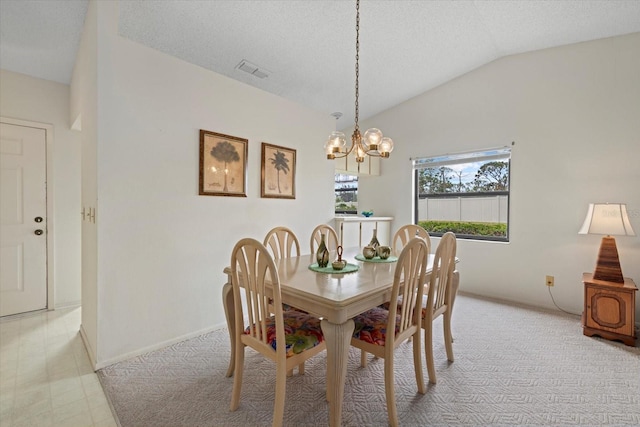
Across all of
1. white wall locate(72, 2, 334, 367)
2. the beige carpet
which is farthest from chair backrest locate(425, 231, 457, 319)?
white wall locate(72, 2, 334, 367)

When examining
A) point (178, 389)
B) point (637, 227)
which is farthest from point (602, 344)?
point (178, 389)

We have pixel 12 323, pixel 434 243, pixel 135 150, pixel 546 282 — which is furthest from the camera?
pixel 434 243

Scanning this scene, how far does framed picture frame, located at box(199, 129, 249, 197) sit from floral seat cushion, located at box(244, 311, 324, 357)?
1422 millimetres

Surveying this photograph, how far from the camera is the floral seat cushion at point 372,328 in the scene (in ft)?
5.42

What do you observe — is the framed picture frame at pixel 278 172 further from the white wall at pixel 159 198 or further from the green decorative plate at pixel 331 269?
the green decorative plate at pixel 331 269

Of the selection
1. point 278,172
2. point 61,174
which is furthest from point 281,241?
point 61,174

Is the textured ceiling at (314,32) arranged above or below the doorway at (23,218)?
above

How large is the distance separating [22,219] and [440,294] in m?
4.05

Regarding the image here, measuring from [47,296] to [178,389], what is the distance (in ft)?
7.98

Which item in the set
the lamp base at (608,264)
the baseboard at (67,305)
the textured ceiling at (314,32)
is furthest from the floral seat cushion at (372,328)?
the baseboard at (67,305)

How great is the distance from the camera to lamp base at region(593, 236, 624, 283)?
2.67 metres

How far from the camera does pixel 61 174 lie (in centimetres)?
322

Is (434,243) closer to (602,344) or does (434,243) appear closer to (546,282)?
(546,282)

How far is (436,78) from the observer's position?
398cm
